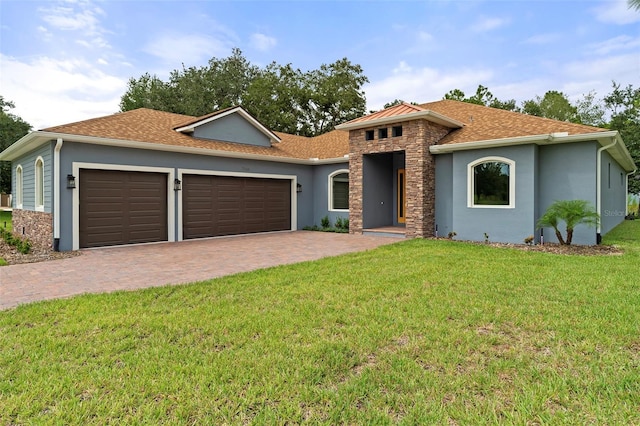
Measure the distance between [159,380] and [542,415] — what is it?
108 inches

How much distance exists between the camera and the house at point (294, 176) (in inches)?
386

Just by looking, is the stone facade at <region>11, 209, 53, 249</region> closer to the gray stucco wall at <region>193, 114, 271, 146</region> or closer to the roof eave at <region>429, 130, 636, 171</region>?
the gray stucco wall at <region>193, 114, 271, 146</region>

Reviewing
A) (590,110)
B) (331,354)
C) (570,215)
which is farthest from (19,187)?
(590,110)

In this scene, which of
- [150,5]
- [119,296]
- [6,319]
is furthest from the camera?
[150,5]

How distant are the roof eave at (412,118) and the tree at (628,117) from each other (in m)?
12.7

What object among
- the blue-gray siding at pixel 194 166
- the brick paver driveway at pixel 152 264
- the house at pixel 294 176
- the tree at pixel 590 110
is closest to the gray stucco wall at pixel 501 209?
the house at pixel 294 176

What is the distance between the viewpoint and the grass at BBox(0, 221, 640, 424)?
2.40 meters

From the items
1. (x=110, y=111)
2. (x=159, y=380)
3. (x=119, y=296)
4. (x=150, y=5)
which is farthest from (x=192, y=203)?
(x=110, y=111)

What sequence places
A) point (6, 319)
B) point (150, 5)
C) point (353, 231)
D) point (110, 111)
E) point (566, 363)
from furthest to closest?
point (110, 111) < point (353, 231) < point (150, 5) < point (6, 319) < point (566, 363)

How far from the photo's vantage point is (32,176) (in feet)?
38.2

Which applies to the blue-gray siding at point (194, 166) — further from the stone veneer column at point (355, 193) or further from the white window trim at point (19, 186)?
the white window trim at point (19, 186)

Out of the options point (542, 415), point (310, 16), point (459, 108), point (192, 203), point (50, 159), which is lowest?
point (542, 415)

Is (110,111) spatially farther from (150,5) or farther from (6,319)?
(6,319)

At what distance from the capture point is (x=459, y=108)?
1495cm
